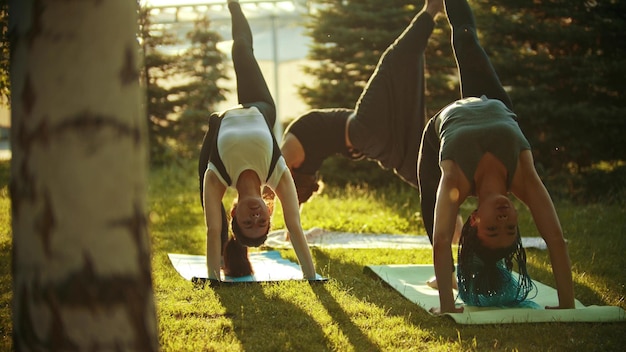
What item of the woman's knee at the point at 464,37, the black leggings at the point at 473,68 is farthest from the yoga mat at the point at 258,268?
the woman's knee at the point at 464,37

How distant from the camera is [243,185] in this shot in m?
4.58

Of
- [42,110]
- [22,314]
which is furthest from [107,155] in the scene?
[22,314]

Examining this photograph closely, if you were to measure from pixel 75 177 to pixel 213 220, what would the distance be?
2724mm

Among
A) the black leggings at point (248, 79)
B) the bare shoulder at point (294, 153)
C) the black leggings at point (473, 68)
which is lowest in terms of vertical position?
the bare shoulder at point (294, 153)

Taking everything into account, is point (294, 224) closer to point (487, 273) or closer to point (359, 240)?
point (487, 273)

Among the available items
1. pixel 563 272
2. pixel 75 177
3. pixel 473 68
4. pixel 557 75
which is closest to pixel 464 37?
pixel 473 68

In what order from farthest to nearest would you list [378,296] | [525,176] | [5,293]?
[378,296], [5,293], [525,176]

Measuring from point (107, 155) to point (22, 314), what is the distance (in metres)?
0.49

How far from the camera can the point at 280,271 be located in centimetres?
518

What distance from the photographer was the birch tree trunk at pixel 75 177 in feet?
5.90

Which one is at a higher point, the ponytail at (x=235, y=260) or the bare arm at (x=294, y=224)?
the bare arm at (x=294, y=224)

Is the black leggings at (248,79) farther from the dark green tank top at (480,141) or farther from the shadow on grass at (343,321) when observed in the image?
the dark green tank top at (480,141)

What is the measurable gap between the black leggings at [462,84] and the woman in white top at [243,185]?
2.78ft

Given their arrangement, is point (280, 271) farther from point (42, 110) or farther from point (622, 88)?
point (622, 88)
